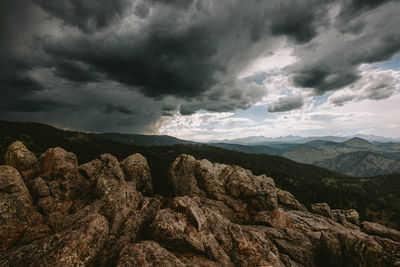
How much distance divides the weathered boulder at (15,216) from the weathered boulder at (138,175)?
20.0 meters

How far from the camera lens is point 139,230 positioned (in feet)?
57.7

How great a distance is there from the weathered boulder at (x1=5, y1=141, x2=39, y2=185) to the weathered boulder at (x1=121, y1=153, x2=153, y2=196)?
15.4 meters

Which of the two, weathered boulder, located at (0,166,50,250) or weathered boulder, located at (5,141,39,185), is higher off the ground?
weathered boulder, located at (5,141,39,185)

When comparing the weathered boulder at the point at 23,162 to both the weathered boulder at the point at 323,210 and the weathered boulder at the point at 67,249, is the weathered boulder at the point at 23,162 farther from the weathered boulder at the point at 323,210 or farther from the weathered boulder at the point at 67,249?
the weathered boulder at the point at 323,210

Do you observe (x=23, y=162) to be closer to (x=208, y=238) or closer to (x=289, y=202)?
(x=208, y=238)

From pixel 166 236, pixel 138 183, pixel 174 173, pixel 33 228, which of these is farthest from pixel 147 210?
pixel 138 183

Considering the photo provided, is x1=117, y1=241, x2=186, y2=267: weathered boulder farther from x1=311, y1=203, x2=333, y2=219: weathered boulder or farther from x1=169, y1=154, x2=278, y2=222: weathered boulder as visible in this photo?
x1=311, y1=203, x2=333, y2=219: weathered boulder

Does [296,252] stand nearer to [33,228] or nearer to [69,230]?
[69,230]

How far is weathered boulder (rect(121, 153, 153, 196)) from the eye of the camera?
3769cm

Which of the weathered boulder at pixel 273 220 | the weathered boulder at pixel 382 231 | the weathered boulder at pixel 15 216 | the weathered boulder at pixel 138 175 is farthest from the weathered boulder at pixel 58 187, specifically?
the weathered boulder at pixel 382 231

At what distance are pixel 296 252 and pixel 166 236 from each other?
16.5 meters

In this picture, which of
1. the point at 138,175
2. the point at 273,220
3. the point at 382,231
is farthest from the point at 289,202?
the point at 138,175

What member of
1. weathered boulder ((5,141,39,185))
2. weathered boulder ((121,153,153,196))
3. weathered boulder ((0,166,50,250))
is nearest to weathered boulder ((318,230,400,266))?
weathered boulder ((0,166,50,250))

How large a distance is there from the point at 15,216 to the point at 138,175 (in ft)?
75.3
